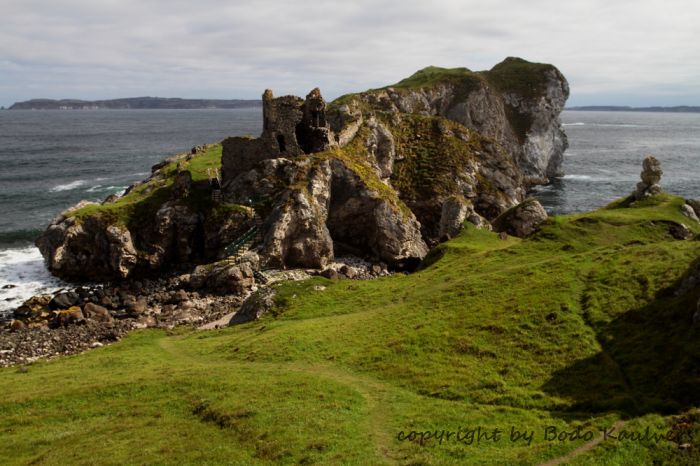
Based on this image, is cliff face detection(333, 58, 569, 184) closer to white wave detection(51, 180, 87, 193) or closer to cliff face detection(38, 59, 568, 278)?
cliff face detection(38, 59, 568, 278)

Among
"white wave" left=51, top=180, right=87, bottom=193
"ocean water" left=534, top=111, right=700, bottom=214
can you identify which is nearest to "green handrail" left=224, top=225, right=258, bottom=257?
"ocean water" left=534, top=111, right=700, bottom=214

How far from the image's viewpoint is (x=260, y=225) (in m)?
63.9

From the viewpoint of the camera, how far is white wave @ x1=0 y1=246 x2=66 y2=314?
5941 cm

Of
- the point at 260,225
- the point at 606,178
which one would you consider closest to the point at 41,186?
the point at 260,225

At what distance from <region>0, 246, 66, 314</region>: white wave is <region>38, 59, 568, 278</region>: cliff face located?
7.22 ft

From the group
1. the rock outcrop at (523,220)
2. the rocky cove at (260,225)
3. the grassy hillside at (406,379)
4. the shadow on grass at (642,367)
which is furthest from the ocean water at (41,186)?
the shadow on grass at (642,367)

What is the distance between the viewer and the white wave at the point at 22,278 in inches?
2339

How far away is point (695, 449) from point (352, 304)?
28.7 meters

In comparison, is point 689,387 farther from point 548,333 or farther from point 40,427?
point 40,427

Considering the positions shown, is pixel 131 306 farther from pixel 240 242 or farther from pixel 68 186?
pixel 68 186

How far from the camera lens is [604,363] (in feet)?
86.3

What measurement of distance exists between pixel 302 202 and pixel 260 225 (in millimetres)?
5924

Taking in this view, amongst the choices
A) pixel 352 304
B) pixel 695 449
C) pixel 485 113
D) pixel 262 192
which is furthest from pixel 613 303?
pixel 485 113

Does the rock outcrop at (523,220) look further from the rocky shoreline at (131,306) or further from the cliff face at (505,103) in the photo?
the cliff face at (505,103)
